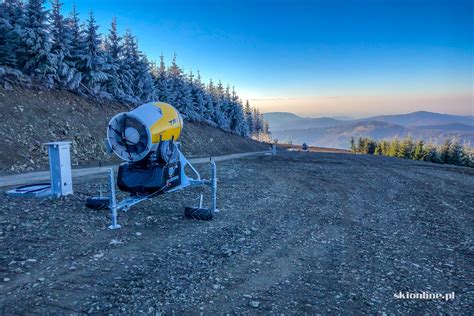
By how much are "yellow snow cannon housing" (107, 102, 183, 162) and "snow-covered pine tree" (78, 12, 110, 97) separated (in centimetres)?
2753

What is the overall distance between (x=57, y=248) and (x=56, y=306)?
2.56 metres

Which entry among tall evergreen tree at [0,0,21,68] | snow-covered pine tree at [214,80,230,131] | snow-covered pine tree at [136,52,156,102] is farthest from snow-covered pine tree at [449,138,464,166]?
tall evergreen tree at [0,0,21,68]

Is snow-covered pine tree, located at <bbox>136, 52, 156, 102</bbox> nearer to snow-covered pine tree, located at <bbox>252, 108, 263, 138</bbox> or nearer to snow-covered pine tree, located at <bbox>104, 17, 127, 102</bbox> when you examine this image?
snow-covered pine tree, located at <bbox>104, 17, 127, 102</bbox>

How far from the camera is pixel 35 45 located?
1072 inches

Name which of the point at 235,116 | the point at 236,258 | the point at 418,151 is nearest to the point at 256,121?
the point at 235,116

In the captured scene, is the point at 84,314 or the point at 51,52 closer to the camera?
the point at 84,314

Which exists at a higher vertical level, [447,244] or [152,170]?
[152,170]

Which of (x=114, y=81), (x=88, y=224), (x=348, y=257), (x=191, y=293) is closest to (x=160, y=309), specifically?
(x=191, y=293)

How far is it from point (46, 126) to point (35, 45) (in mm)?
8464

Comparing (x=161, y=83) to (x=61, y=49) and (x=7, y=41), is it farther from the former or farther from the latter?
(x=7, y=41)

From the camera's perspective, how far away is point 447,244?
784 cm

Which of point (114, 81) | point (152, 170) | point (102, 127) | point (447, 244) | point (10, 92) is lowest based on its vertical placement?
point (447, 244)

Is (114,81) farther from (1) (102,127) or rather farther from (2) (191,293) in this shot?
(2) (191,293)

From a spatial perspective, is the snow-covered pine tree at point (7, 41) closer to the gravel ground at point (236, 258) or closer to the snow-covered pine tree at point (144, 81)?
the snow-covered pine tree at point (144, 81)
